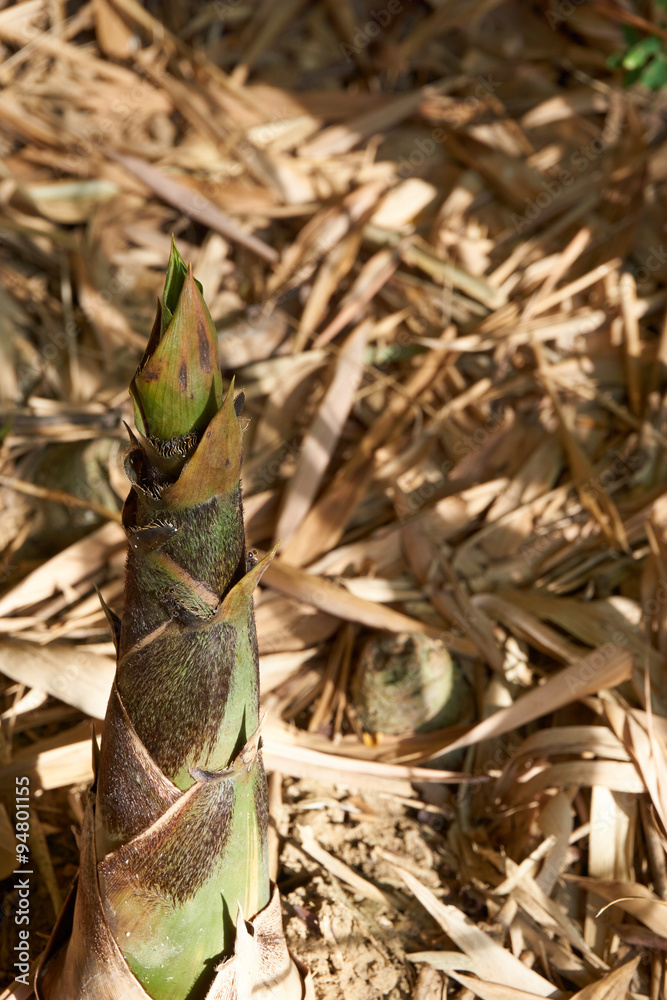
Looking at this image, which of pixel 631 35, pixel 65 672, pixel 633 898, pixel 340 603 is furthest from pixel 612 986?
pixel 631 35

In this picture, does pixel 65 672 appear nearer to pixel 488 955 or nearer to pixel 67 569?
pixel 67 569

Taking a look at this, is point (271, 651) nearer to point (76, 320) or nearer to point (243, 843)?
point (243, 843)

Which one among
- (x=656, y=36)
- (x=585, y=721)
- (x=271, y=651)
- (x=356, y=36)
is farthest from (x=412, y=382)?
(x=356, y=36)

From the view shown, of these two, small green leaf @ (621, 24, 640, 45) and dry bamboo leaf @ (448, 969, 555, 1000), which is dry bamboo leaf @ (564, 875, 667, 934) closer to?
dry bamboo leaf @ (448, 969, 555, 1000)

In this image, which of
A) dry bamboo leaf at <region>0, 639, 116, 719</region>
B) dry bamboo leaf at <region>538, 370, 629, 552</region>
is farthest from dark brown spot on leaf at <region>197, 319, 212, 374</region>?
dry bamboo leaf at <region>538, 370, 629, 552</region>

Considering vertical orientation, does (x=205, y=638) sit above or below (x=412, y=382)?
below

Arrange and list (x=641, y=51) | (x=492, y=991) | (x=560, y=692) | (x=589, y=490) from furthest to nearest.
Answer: (x=641, y=51)
(x=589, y=490)
(x=560, y=692)
(x=492, y=991)

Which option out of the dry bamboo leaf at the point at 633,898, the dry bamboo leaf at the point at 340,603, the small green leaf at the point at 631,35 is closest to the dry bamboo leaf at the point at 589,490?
the dry bamboo leaf at the point at 340,603
